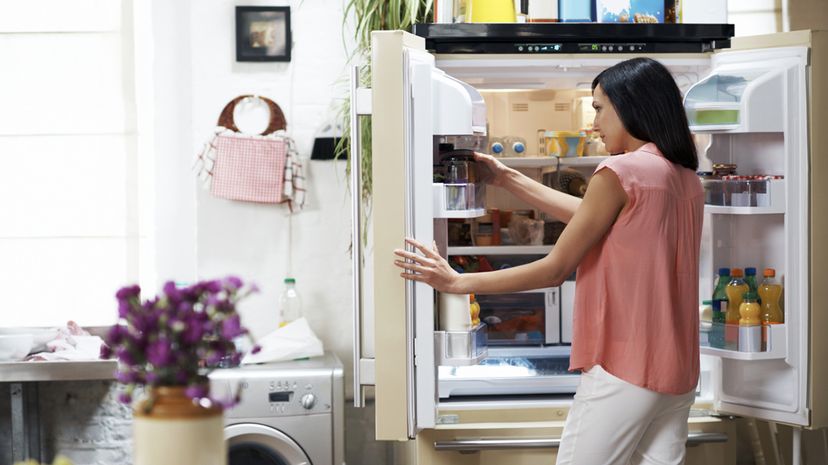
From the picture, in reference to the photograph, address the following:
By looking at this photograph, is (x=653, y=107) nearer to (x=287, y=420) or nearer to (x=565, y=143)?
(x=565, y=143)

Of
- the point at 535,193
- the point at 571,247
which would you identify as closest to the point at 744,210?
the point at 535,193

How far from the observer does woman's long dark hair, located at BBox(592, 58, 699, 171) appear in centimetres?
223

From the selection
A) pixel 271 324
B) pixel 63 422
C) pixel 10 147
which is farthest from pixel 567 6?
pixel 63 422

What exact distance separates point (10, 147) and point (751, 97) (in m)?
2.79

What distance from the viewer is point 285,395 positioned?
3.42 meters

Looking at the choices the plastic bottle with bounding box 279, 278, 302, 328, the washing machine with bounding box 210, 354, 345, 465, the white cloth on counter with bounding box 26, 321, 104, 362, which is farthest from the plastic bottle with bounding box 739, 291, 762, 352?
the white cloth on counter with bounding box 26, 321, 104, 362

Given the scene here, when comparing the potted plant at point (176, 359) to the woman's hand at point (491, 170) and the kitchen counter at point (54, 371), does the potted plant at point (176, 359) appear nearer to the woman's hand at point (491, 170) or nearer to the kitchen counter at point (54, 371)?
the woman's hand at point (491, 170)

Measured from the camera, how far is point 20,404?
11.3 ft

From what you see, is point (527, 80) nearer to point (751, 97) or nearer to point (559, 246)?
point (751, 97)

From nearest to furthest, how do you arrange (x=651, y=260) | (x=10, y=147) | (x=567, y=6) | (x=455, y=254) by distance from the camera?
(x=651, y=260) → (x=567, y=6) → (x=455, y=254) → (x=10, y=147)

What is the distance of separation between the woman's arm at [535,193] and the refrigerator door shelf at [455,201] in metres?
0.15

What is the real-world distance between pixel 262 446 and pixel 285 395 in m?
0.20

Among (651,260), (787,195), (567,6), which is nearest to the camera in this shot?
(651,260)

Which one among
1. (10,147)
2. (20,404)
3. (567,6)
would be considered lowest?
(20,404)
